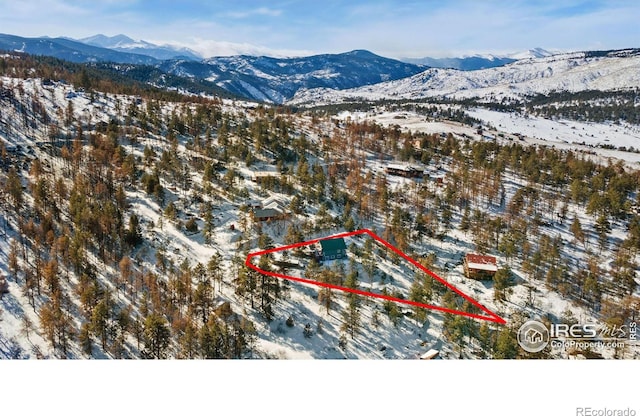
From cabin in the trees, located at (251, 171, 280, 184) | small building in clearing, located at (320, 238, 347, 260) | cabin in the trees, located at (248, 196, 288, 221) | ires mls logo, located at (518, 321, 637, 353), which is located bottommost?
ires mls logo, located at (518, 321, 637, 353)

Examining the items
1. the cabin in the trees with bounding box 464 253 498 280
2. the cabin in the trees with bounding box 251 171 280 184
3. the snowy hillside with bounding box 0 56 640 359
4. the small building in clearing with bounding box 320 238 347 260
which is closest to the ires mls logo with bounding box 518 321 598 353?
the snowy hillside with bounding box 0 56 640 359

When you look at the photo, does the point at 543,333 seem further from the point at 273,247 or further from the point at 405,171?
the point at 405,171

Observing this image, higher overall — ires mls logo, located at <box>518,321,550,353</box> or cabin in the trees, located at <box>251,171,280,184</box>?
cabin in the trees, located at <box>251,171,280,184</box>

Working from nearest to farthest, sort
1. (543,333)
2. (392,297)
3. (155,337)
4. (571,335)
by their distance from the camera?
1. (155,337)
2. (543,333)
3. (571,335)
4. (392,297)

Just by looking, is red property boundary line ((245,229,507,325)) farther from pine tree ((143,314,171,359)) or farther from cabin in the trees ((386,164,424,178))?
cabin in the trees ((386,164,424,178))

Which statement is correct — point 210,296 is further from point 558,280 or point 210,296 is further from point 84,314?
point 558,280

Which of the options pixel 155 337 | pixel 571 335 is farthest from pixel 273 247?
pixel 571 335

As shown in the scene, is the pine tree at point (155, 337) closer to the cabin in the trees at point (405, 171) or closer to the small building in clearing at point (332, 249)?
the small building in clearing at point (332, 249)

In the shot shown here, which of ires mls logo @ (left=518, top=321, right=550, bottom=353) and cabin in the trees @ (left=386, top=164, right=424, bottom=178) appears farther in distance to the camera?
cabin in the trees @ (left=386, top=164, right=424, bottom=178)
